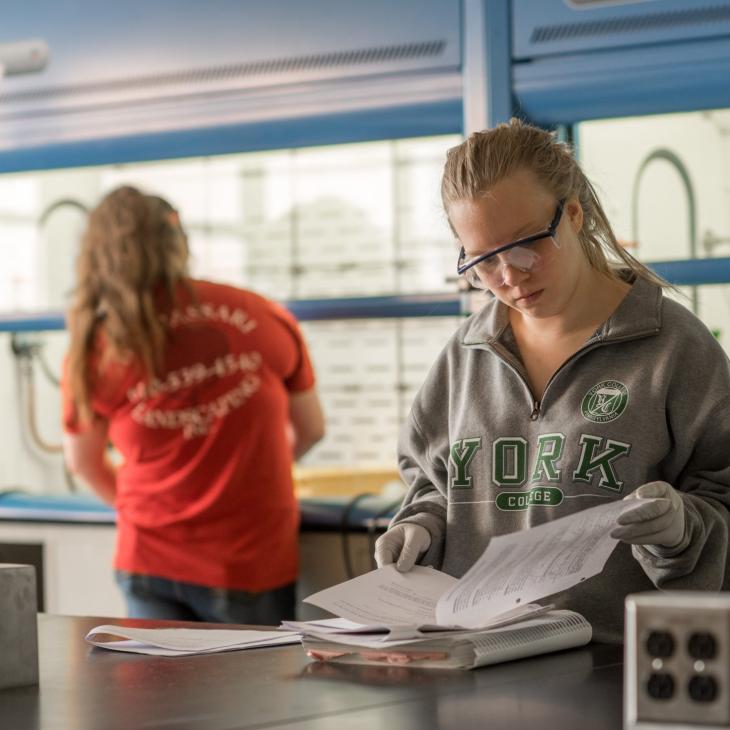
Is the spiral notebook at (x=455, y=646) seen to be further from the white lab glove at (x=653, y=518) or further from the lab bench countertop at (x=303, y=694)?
the white lab glove at (x=653, y=518)

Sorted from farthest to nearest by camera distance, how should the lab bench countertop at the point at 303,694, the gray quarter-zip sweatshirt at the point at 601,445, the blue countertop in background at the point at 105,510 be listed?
the blue countertop in background at the point at 105,510 → the gray quarter-zip sweatshirt at the point at 601,445 → the lab bench countertop at the point at 303,694

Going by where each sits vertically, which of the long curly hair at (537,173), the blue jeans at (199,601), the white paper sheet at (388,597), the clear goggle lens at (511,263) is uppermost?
the long curly hair at (537,173)

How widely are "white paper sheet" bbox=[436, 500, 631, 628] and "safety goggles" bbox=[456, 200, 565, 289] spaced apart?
41 centimetres

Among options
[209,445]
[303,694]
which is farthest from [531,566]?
[209,445]

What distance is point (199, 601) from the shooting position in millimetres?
2535

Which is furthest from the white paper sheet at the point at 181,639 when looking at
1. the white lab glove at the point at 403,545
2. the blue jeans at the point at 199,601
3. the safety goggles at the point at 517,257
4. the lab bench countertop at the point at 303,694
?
the blue jeans at the point at 199,601

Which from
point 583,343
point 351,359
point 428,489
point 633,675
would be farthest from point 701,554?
point 351,359

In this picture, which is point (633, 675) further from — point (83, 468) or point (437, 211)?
point (83, 468)

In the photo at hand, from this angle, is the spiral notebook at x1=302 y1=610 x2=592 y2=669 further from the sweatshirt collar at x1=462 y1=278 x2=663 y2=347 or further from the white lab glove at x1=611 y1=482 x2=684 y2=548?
the sweatshirt collar at x1=462 y1=278 x2=663 y2=347

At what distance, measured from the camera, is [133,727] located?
1015 mm

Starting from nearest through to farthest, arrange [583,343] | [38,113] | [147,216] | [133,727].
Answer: [133,727] → [583,343] → [147,216] → [38,113]

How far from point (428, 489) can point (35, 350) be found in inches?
96.2

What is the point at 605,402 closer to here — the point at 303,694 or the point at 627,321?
the point at 627,321

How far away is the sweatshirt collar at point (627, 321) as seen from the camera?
156 cm
